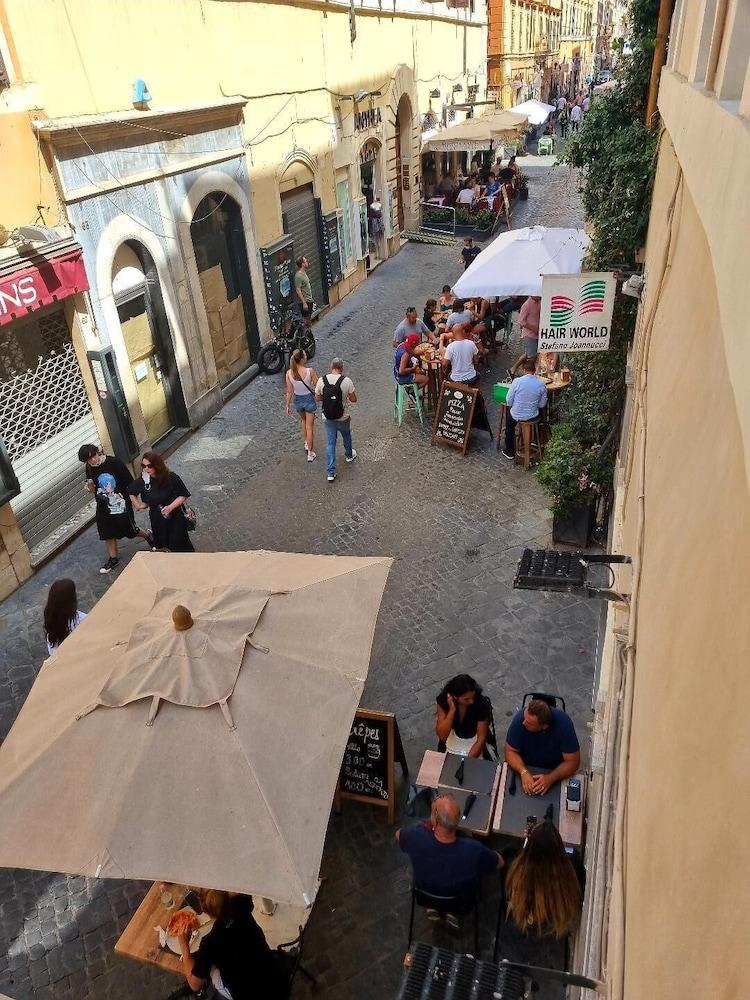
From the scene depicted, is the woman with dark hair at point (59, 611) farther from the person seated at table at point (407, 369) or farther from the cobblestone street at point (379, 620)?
the person seated at table at point (407, 369)

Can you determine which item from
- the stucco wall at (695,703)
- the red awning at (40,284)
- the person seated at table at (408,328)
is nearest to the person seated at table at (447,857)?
the stucco wall at (695,703)

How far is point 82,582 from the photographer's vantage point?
841 centimetres

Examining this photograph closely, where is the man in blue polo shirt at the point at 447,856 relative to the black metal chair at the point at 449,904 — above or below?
above

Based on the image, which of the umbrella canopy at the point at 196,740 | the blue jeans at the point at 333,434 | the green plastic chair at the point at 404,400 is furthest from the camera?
the green plastic chair at the point at 404,400

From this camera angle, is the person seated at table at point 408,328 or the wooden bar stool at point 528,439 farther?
the person seated at table at point 408,328

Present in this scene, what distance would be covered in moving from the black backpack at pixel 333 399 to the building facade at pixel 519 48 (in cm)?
3266

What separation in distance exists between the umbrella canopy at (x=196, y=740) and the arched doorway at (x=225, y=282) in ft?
28.3

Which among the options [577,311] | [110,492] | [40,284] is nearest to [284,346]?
[40,284]

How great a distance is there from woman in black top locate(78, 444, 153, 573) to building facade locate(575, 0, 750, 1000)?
5922 millimetres

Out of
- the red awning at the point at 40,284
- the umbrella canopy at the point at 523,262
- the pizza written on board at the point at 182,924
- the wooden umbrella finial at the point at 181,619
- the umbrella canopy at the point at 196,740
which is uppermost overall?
the red awning at the point at 40,284

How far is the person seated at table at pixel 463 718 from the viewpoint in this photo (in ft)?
17.2

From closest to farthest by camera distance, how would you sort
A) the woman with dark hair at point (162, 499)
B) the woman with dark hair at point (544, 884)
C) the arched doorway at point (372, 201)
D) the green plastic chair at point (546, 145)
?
the woman with dark hair at point (544, 884)
the woman with dark hair at point (162, 499)
the arched doorway at point (372, 201)
the green plastic chair at point (546, 145)

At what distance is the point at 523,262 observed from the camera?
11.7 meters

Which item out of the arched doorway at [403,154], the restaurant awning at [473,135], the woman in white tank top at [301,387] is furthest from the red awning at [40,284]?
the restaurant awning at [473,135]
